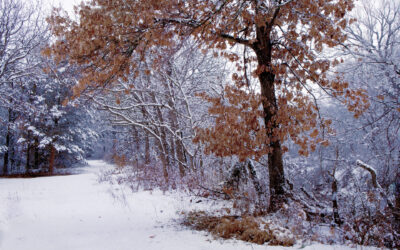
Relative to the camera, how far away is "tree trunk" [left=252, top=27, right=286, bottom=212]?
227 inches

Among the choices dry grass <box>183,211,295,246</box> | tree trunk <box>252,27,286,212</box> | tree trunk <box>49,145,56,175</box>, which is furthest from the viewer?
tree trunk <box>49,145,56,175</box>

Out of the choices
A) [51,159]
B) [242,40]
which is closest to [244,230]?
[242,40]

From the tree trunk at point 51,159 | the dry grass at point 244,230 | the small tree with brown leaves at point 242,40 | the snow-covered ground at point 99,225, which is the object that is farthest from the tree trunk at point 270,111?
the tree trunk at point 51,159

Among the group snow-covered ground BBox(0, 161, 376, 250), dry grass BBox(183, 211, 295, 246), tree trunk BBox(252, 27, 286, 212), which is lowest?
snow-covered ground BBox(0, 161, 376, 250)

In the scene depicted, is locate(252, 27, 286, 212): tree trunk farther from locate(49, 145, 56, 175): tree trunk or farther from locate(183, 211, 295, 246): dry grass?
locate(49, 145, 56, 175): tree trunk

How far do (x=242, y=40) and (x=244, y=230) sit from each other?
405 cm

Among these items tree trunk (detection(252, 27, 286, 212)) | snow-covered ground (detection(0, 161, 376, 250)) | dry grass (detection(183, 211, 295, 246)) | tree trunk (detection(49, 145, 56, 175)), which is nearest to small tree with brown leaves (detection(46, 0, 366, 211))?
tree trunk (detection(252, 27, 286, 212))

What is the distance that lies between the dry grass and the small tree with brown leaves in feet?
3.67

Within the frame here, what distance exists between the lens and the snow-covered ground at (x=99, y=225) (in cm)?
422

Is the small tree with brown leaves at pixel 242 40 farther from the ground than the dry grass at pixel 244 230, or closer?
farther from the ground

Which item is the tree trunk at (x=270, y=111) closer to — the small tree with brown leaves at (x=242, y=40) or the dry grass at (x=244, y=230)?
the small tree with brown leaves at (x=242, y=40)

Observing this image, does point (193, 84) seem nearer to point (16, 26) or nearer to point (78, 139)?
point (16, 26)

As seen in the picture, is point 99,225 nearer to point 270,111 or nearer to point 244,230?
point 244,230

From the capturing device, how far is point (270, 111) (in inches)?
229
